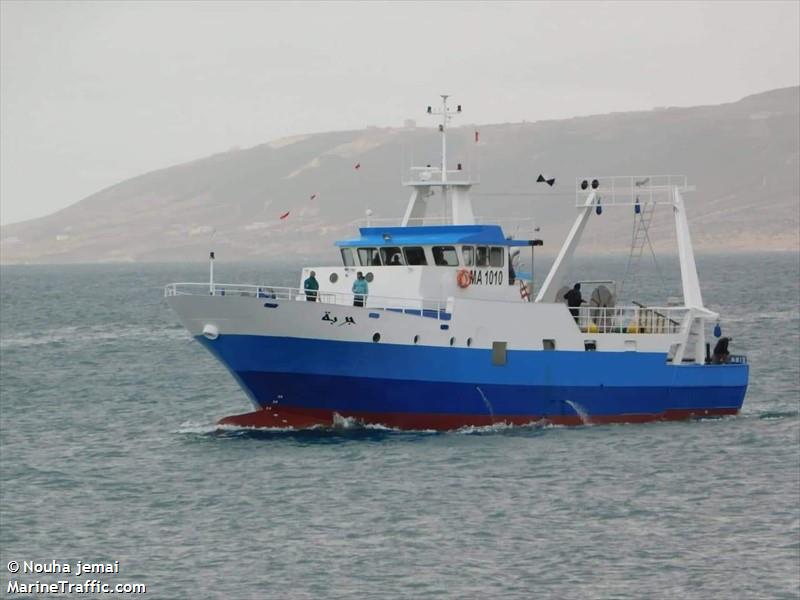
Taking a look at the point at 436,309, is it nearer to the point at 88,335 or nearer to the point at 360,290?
the point at 360,290

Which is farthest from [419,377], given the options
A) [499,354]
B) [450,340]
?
[499,354]

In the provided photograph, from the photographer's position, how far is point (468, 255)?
153ft

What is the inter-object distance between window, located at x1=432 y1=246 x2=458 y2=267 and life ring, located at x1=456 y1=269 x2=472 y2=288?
0.40m

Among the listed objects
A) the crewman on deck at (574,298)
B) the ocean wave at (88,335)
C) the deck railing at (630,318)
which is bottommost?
the ocean wave at (88,335)

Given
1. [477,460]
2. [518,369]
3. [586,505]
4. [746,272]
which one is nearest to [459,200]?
[518,369]

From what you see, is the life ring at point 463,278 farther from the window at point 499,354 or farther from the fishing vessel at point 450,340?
the window at point 499,354

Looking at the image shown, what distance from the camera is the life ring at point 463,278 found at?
46062 mm

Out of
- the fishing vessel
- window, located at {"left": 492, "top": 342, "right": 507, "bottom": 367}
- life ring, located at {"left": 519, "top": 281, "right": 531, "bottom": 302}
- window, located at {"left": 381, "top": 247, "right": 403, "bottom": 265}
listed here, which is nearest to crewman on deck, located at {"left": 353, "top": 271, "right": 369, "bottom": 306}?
the fishing vessel

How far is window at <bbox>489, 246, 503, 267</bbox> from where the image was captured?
155ft

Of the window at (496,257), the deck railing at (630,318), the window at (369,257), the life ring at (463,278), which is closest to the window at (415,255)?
the window at (369,257)

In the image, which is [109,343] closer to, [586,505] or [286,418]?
[286,418]

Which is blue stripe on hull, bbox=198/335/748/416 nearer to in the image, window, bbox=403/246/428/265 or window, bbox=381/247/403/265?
window, bbox=403/246/428/265

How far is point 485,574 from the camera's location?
2962 centimetres

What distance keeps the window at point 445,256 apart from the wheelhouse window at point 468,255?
0.25 metres
